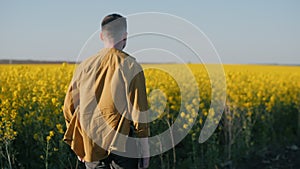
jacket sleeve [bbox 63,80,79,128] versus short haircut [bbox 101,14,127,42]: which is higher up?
short haircut [bbox 101,14,127,42]

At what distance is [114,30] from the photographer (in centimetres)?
285

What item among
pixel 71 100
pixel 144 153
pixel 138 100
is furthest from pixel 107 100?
pixel 144 153

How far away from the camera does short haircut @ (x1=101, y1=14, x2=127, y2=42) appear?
2.85 metres

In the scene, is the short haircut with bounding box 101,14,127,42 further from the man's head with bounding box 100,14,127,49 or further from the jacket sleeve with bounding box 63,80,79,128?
the jacket sleeve with bounding box 63,80,79,128

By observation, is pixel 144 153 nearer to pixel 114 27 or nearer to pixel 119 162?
pixel 119 162

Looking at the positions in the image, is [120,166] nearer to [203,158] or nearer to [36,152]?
[36,152]

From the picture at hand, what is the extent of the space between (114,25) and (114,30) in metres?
0.03

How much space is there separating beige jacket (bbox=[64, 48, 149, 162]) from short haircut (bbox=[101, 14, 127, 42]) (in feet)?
0.32

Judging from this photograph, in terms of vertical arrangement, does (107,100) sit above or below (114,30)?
below

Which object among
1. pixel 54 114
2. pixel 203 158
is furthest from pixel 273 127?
pixel 54 114

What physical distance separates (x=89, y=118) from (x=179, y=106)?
414 cm

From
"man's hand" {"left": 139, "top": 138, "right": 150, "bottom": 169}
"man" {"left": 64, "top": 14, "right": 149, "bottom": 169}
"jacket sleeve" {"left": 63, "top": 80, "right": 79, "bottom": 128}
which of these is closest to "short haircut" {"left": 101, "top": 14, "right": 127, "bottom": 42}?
"man" {"left": 64, "top": 14, "right": 149, "bottom": 169}

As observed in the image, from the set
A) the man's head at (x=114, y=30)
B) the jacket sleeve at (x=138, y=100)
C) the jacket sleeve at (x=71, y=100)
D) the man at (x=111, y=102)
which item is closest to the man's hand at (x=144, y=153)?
the man at (x=111, y=102)

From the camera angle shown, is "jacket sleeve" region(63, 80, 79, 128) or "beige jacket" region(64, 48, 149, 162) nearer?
"beige jacket" region(64, 48, 149, 162)
